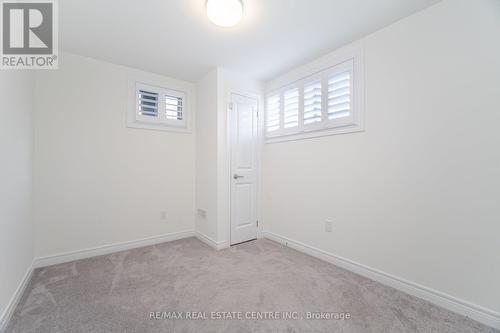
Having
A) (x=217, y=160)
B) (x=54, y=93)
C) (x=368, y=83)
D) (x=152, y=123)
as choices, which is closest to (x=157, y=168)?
(x=152, y=123)

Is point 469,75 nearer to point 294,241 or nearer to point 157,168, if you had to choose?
point 294,241

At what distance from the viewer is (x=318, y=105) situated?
101 inches

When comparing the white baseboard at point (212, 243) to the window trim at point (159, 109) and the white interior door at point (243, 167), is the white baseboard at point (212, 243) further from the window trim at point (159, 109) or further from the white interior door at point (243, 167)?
the window trim at point (159, 109)

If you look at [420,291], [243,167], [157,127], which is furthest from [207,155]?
[420,291]

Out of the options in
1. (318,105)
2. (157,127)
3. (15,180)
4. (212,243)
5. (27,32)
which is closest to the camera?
(15,180)

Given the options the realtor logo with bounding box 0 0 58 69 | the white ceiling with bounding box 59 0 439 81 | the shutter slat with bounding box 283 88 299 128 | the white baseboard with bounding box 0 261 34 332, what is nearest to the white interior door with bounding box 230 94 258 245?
the shutter slat with bounding box 283 88 299 128

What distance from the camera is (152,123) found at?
3.00 metres

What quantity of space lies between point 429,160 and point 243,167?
2129mm

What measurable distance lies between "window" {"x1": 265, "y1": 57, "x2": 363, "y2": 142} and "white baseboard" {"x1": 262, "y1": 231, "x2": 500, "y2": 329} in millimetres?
1447

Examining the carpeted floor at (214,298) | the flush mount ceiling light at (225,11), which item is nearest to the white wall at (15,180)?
the carpeted floor at (214,298)

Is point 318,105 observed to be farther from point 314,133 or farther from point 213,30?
point 213,30

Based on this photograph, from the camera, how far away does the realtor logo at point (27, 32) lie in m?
1.63

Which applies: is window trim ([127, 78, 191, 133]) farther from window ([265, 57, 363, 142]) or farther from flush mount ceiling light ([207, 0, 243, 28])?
flush mount ceiling light ([207, 0, 243, 28])

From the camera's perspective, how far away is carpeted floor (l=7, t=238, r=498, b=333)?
4.73 ft
